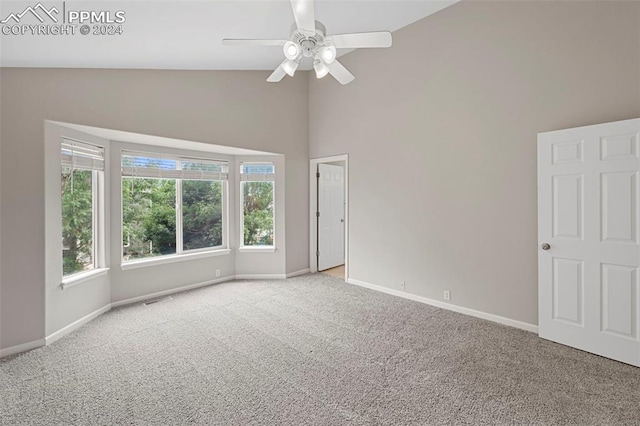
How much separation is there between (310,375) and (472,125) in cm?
310

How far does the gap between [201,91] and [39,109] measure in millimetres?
1745

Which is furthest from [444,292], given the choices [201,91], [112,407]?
A: [201,91]

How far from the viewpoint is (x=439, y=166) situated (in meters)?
3.63

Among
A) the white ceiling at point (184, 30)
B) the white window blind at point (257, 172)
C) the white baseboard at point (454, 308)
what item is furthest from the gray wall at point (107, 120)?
the white baseboard at point (454, 308)

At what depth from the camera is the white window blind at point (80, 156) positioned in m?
3.10

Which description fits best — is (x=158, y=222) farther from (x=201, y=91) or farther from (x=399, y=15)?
(x=399, y=15)

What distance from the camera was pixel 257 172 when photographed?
4.97 meters

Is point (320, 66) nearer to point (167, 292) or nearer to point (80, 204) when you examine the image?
point (80, 204)

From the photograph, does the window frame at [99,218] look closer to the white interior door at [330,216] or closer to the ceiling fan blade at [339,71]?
the ceiling fan blade at [339,71]

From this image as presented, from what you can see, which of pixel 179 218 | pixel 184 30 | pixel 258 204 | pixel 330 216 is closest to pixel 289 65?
pixel 184 30

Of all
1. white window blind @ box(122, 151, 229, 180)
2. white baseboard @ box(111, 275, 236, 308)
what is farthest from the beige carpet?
white window blind @ box(122, 151, 229, 180)

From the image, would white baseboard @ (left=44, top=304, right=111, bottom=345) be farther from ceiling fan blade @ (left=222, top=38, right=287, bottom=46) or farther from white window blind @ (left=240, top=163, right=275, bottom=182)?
ceiling fan blade @ (left=222, top=38, right=287, bottom=46)

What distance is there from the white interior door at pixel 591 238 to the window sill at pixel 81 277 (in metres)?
4.81

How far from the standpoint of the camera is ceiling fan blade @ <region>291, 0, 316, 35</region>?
1839 mm
